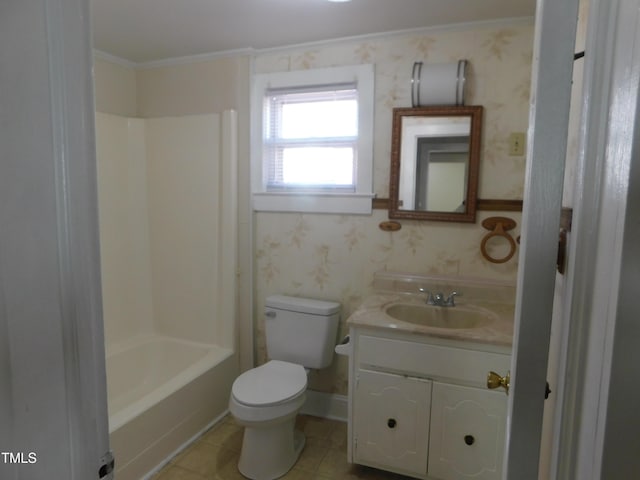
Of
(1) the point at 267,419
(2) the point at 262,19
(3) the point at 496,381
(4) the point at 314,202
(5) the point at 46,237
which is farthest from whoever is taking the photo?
(4) the point at 314,202

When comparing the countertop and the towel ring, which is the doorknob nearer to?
the countertop

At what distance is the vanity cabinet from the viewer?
1639 mm

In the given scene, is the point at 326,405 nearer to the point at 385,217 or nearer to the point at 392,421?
the point at 392,421

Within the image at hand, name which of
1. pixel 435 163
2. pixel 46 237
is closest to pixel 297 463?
pixel 435 163

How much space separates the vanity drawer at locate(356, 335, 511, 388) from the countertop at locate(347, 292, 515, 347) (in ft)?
0.21

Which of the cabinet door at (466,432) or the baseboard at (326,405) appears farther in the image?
the baseboard at (326,405)

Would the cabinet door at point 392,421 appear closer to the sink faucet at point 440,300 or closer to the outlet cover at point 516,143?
the sink faucet at point 440,300

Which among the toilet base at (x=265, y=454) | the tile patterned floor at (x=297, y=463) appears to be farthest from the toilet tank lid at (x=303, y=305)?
the tile patterned floor at (x=297, y=463)

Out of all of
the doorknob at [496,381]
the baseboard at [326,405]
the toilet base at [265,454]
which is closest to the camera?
the doorknob at [496,381]

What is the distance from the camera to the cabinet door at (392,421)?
1.74m

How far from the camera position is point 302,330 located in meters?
2.23

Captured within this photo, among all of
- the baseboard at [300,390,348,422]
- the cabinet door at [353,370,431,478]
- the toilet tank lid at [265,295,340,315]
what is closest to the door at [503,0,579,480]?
the cabinet door at [353,370,431,478]

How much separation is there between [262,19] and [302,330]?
5.44ft

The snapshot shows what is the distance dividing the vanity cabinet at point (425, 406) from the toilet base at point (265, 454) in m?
0.34
